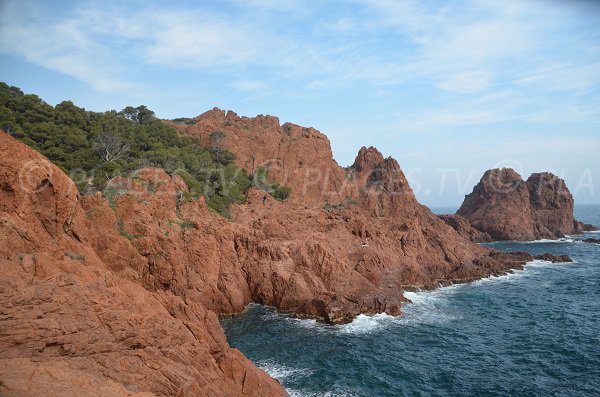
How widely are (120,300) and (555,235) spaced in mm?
98053

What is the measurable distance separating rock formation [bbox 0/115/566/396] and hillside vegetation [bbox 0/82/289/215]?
3.71 metres

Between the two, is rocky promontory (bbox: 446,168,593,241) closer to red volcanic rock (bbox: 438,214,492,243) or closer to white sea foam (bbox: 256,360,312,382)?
red volcanic rock (bbox: 438,214,492,243)

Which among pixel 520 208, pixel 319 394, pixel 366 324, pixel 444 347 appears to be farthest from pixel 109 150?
pixel 520 208

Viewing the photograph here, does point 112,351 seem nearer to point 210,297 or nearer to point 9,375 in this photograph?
point 9,375

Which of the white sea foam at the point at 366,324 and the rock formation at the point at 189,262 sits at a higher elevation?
the rock formation at the point at 189,262

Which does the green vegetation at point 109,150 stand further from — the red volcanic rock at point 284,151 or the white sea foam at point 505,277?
the white sea foam at point 505,277

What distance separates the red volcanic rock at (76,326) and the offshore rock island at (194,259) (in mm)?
59

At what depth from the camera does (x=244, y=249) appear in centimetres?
4012

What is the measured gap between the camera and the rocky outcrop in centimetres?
8694

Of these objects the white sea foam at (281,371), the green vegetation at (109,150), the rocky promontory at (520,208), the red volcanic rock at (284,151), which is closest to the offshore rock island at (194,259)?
the red volcanic rock at (284,151)

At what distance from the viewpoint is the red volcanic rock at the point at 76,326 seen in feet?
41.9

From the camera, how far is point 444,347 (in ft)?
95.1

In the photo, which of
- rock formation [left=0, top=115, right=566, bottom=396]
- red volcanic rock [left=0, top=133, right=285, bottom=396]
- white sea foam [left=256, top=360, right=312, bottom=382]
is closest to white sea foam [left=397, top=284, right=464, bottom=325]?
rock formation [left=0, top=115, right=566, bottom=396]

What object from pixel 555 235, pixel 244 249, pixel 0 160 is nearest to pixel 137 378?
pixel 0 160
